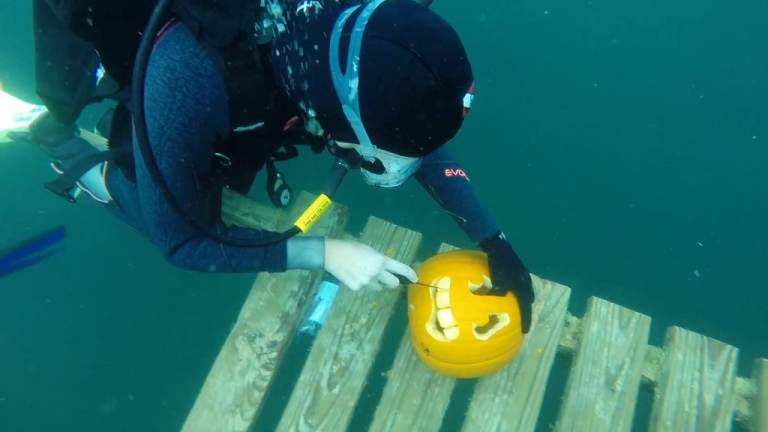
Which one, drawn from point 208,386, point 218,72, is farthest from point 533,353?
point 218,72

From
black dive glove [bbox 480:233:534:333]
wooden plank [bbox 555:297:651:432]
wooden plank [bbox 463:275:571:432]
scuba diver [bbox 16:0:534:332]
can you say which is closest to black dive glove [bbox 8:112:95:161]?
scuba diver [bbox 16:0:534:332]

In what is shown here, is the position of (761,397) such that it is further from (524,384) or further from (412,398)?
(412,398)

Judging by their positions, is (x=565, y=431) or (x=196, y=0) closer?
(x=196, y=0)

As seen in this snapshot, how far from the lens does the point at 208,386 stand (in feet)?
9.57

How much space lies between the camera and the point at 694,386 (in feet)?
9.71

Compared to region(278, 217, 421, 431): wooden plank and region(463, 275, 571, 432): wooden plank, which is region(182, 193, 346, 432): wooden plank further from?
region(463, 275, 571, 432): wooden plank

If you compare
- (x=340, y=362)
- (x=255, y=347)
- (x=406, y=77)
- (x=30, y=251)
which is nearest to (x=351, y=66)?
(x=406, y=77)

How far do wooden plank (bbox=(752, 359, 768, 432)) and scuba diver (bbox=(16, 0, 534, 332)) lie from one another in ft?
7.00

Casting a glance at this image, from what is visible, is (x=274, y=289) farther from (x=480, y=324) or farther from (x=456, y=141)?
(x=456, y=141)

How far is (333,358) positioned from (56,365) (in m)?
4.11

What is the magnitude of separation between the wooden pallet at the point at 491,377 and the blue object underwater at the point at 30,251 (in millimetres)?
1547

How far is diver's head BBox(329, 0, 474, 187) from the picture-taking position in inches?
61.6

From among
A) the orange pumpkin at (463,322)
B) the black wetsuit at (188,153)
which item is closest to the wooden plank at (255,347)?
the black wetsuit at (188,153)

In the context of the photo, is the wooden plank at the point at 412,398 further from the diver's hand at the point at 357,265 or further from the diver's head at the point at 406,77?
the diver's head at the point at 406,77
